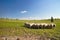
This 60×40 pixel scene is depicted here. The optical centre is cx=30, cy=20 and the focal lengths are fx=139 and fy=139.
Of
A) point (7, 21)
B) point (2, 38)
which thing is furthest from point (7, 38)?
point (7, 21)

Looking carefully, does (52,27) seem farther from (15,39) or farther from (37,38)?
(15,39)

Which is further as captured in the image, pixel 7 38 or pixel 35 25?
pixel 35 25

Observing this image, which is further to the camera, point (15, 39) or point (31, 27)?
point (31, 27)

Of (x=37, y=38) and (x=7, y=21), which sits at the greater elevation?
(x=7, y=21)

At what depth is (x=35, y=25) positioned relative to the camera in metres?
A: 10.1

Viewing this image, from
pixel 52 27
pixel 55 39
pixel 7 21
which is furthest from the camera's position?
pixel 7 21

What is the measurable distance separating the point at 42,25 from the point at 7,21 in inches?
168

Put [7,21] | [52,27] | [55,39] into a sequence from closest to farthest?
[55,39] < [52,27] < [7,21]

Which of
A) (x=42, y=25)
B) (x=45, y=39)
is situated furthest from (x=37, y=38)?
(x=42, y=25)

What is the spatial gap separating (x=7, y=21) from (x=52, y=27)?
15.8 ft

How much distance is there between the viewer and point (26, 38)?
6.73m

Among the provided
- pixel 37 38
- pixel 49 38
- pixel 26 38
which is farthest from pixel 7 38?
pixel 49 38

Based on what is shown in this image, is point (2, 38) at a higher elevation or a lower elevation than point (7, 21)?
lower

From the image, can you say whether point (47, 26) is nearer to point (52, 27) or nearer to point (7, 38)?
point (52, 27)
